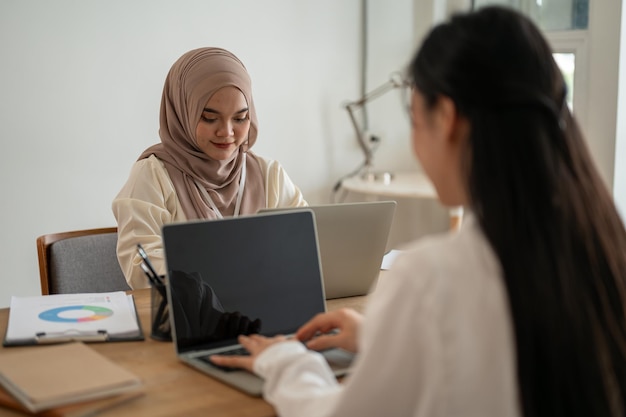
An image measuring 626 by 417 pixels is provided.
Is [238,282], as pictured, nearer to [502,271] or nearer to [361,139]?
[502,271]

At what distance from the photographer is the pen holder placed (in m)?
1.59

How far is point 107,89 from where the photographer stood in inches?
136

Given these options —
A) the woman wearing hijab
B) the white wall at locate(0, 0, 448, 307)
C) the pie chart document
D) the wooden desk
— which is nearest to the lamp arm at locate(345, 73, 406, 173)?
the white wall at locate(0, 0, 448, 307)

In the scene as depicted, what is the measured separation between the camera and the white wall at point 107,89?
10.7ft

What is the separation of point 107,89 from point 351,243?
189 centimetres

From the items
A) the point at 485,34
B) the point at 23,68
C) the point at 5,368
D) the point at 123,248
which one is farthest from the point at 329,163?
the point at 485,34

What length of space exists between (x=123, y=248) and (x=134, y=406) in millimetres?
1033

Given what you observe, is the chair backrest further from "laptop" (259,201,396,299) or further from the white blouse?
the white blouse

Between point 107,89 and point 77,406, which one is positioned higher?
point 107,89

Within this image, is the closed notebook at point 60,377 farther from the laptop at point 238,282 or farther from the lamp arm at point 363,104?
the lamp arm at point 363,104

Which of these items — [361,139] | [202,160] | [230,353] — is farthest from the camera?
[361,139]

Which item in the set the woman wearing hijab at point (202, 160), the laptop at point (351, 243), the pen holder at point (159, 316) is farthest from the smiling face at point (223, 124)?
the pen holder at point (159, 316)

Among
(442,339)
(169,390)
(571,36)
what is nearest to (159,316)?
(169,390)

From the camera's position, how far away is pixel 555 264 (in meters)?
0.97
